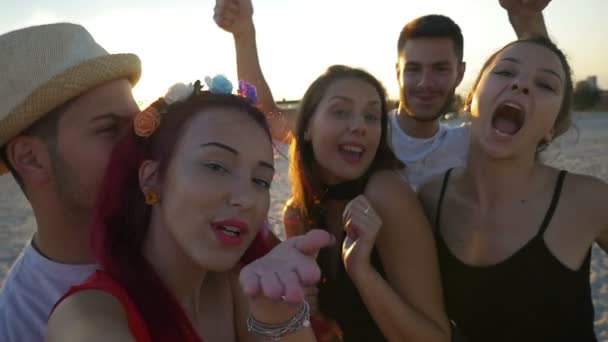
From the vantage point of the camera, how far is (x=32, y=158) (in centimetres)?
209

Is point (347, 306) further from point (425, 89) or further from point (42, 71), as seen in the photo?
point (425, 89)

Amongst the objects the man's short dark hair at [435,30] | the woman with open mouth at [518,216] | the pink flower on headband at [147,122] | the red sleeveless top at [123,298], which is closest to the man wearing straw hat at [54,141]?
the pink flower on headband at [147,122]

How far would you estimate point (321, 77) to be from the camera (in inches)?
117

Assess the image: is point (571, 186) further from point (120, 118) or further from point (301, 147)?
point (120, 118)

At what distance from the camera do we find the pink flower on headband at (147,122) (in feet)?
5.83

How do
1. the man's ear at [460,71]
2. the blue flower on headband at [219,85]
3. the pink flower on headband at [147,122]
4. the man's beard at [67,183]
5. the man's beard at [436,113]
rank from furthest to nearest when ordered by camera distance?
the man's ear at [460,71], the man's beard at [436,113], the man's beard at [67,183], the blue flower on headband at [219,85], the pink flower on headband at [147,122]

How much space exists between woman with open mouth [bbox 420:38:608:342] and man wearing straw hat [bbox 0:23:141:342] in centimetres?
164

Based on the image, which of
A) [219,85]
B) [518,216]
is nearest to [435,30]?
[518,216]

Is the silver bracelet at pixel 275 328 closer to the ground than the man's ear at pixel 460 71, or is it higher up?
closer to the ground

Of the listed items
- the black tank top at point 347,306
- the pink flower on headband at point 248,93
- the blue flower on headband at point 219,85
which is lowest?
the black tank top at point 347,306

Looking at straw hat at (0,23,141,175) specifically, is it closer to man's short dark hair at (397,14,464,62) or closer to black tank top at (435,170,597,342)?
black tank top at (435,170,597,342)

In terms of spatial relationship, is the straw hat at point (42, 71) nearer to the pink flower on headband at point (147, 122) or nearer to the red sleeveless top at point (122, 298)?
the pink flower on headband at point (147, 122)

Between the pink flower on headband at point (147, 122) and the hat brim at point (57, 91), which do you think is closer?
the pink flower on headband at point (147, 122)

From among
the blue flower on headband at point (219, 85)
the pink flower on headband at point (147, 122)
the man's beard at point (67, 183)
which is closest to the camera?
the pink flower on headband at point (147, 122)
